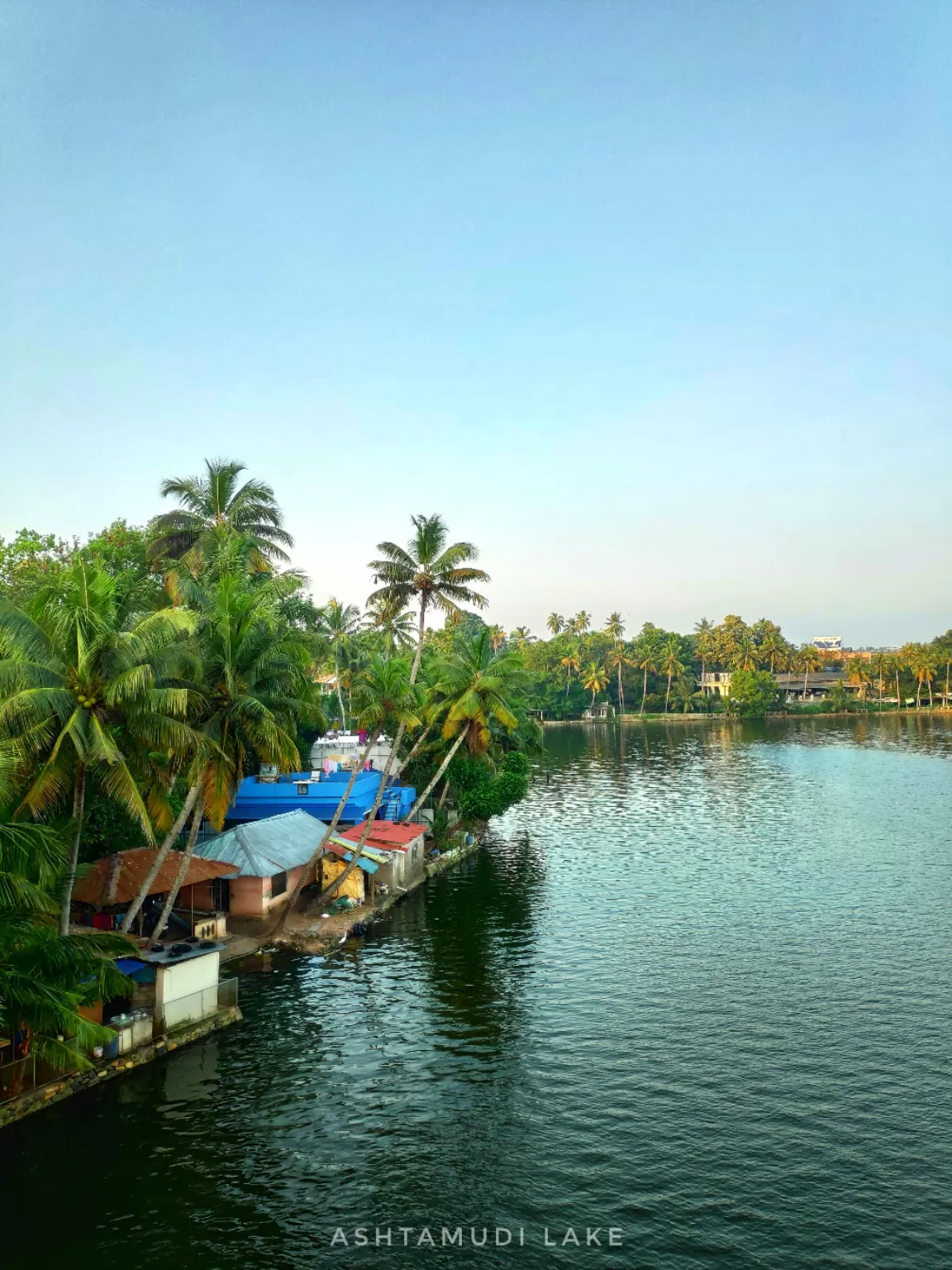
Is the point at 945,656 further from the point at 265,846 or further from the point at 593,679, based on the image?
the point at 265,846

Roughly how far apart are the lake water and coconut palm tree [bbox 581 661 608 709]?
13176 cm

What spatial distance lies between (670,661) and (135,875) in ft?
515

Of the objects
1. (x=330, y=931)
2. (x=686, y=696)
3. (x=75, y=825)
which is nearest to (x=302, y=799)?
(x=330, y=931)

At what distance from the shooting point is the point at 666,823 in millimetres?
63938

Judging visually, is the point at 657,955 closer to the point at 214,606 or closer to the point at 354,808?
the point at 354,808

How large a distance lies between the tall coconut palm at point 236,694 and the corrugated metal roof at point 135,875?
2.89 ft

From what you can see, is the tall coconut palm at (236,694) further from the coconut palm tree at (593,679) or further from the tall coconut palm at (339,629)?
the coconut palm tree at (593,679)

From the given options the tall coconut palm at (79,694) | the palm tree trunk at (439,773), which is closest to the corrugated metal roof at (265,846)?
the palm tree trunk at (439,773)

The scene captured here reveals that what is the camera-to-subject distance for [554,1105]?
22047 millimetres

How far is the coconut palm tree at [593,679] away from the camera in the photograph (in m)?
176

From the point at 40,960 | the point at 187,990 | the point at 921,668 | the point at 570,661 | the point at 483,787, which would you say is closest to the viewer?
the point at 40,960

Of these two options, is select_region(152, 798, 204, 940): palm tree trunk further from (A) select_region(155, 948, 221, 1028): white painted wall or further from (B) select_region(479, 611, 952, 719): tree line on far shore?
(B) select_region(479, 611, 952, 719): tree line on far shore

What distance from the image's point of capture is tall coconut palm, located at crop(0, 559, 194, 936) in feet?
68.2

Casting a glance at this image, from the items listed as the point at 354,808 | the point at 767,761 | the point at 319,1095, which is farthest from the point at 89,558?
the point at 767,761
